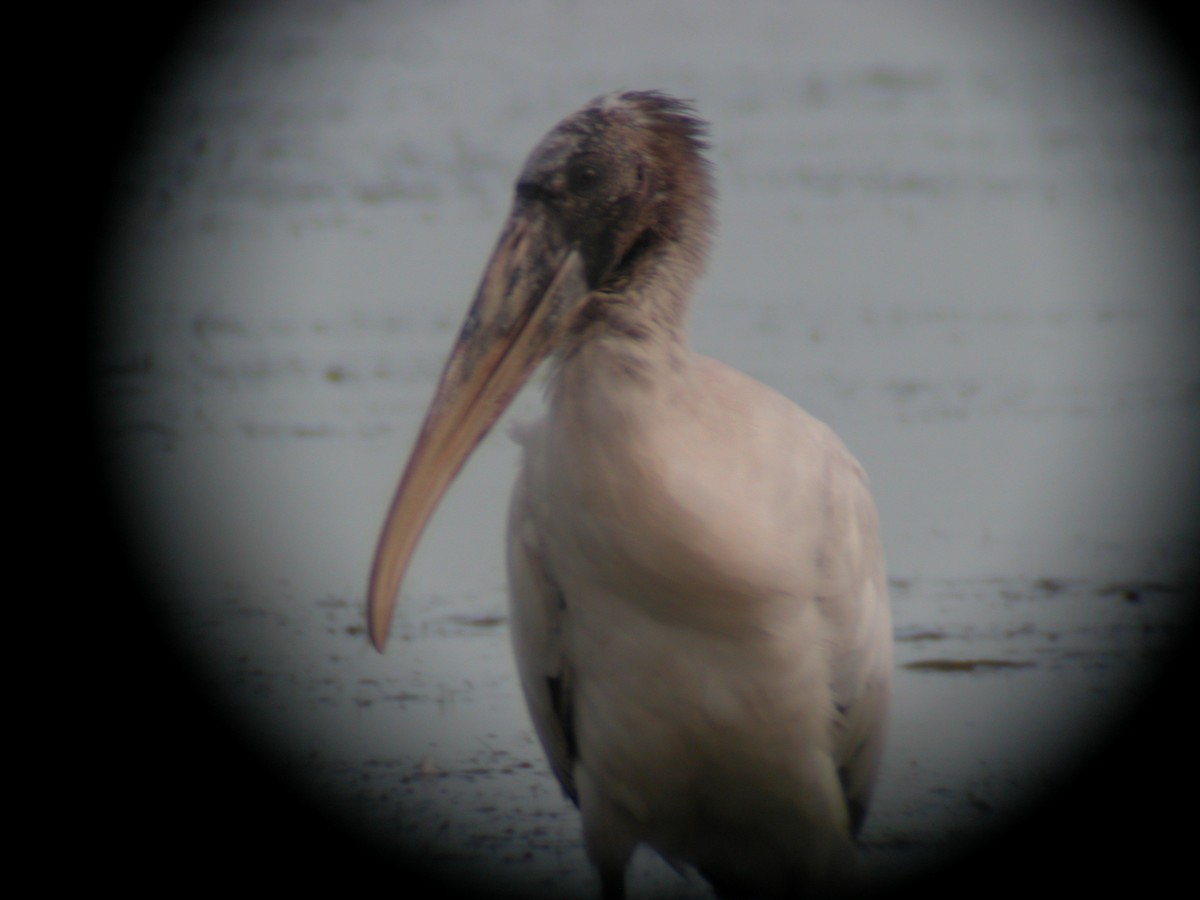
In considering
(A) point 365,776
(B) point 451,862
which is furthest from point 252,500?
(B) point 451,862

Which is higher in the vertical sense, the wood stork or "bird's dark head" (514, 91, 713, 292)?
"bird's dark head" (514, 91, 713, 292)

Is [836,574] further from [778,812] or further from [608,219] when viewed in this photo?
[608,219]

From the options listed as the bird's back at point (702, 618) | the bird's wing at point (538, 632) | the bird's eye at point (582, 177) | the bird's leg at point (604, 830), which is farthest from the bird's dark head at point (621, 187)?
the bird's leg at point (604, 830)

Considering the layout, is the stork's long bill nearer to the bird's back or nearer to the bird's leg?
the bird's back

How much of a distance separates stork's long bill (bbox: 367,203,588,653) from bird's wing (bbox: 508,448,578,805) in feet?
0.80

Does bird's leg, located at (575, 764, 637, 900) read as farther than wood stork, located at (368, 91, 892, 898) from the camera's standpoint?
Yes

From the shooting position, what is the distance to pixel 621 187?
5.49ft

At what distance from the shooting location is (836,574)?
1.86 meters

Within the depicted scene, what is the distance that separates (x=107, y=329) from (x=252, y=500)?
0.77m

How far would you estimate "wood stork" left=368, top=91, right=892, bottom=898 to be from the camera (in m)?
1.60

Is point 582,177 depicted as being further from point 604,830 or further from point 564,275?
point 604,830

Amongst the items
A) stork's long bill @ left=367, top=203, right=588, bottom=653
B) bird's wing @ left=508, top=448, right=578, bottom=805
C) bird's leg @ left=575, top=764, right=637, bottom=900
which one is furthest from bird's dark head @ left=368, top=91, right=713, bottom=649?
bird's leg @ left=575, top=764, right=637, bottom=900

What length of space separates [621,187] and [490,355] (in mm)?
314

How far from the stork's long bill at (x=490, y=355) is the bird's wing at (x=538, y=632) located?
0.24 m
